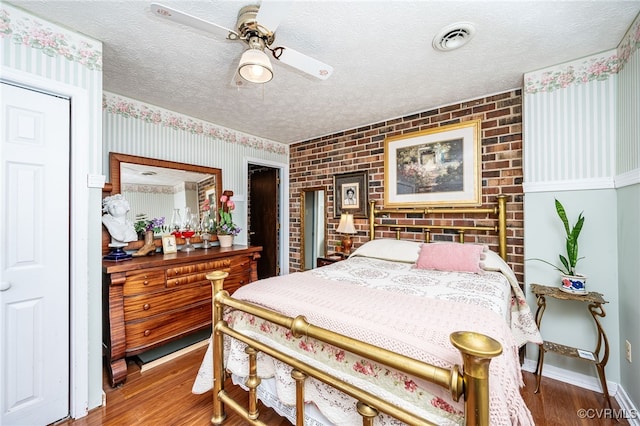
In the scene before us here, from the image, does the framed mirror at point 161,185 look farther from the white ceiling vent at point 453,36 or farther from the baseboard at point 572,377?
the baseboard at point 572,377

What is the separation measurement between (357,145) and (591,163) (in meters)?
2.28

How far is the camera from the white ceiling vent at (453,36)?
162cm

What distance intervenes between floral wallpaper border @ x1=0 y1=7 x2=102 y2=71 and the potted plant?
351 cm

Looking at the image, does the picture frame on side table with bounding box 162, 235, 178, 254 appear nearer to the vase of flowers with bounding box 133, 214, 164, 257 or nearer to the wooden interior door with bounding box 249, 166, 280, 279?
the vase of flowers with bounding box 133, 214, 164, 257

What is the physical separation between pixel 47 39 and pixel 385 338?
8.32ft

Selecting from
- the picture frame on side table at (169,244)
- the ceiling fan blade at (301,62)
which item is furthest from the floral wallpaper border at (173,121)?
the ceiling fan blade at (301,62)

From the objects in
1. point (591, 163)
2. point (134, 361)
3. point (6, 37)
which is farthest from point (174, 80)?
point (591, 163)

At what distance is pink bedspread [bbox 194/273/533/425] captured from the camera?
0.88 meters

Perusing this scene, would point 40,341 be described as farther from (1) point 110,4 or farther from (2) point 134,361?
(1) point 110,4

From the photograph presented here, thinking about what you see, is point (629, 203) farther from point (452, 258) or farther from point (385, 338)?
point (385, 338)

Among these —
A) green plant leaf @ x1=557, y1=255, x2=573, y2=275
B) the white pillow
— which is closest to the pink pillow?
the white pillow

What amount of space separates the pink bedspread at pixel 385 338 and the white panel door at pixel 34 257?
44.1 inches

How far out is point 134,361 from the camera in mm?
2334

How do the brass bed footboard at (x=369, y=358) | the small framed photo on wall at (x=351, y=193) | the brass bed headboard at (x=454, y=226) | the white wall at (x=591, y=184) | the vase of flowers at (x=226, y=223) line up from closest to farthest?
the brass bed footboard at (x=369, y=358) → the white wall at (x=591, y=184) → the brass bed headboard at (x=454, y=226) → the vase of flowers at (x=226, y=223) → the small framed photo on wall at (x=351, y=193)
